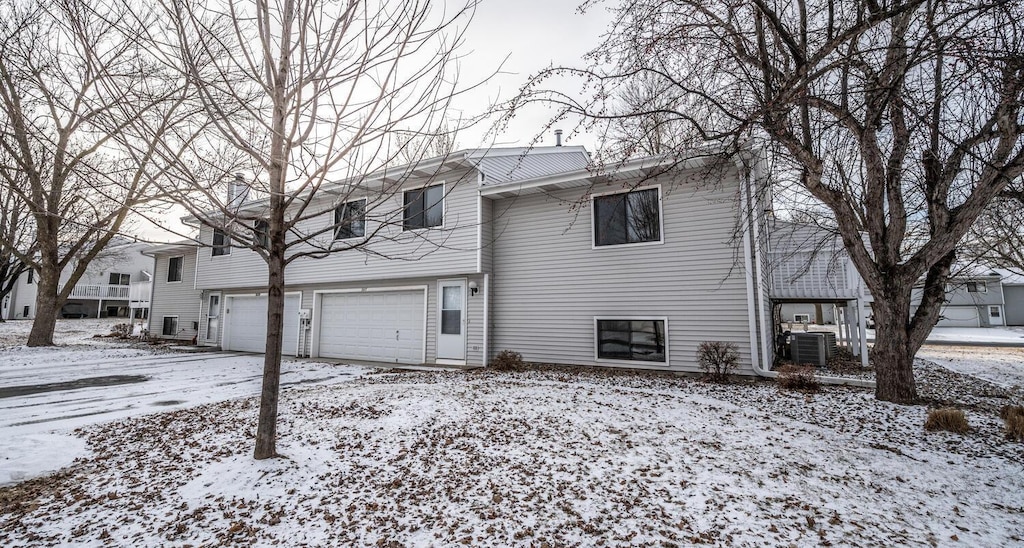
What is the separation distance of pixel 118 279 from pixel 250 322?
97.8ft

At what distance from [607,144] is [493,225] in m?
5.75

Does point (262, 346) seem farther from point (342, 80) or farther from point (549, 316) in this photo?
point (342, 80)

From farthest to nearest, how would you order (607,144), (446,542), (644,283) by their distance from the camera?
(644,283)
(607,144)
(446,542)

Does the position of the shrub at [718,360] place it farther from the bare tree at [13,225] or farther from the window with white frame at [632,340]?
the bare tree at [13,225]

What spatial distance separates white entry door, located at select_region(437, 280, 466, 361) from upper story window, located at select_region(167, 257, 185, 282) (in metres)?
15.0

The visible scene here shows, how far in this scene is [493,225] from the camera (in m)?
11.2

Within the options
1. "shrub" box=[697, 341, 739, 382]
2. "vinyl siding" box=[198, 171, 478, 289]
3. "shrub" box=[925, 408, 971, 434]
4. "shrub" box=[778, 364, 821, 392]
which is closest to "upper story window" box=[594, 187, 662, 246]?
"shrub" box=[697, 341, 739, 382]

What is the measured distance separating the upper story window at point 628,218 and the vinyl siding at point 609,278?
184mm

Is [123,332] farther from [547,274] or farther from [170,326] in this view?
[547,274]

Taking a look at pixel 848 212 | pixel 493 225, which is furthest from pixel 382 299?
pixel 848 212

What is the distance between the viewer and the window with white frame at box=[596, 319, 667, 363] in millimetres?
9305

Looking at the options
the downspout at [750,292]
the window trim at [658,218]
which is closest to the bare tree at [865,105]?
the downspout at [750,292]

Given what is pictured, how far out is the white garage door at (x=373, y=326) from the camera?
38.2ft

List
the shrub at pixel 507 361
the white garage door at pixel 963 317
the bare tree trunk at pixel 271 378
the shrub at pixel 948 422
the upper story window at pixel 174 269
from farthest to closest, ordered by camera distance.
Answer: the white garage door at pixel 963 317 → the upper story window at pixel 174 269 → the shrub at pixel 507 361 → the shrub at pixel 948 422 → the bare tree trunk at pixel 271 378
